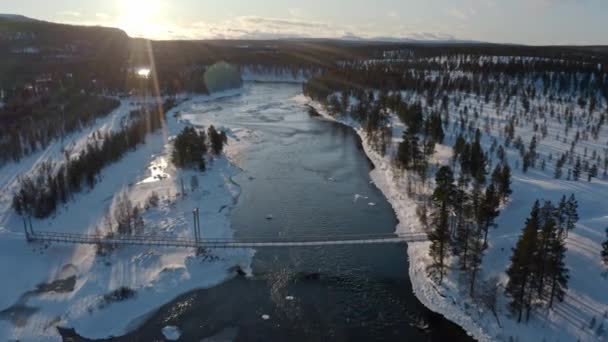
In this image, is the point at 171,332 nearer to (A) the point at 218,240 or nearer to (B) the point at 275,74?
(A) the point at 218,240

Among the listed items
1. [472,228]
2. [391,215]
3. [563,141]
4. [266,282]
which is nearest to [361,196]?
[391,215]

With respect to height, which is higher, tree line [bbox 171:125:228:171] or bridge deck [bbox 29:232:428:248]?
tree line [bbox 171:125:228:171]

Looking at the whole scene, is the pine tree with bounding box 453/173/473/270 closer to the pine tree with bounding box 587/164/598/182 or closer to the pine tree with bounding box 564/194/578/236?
the pine tree with bounding box 564/194/578/236

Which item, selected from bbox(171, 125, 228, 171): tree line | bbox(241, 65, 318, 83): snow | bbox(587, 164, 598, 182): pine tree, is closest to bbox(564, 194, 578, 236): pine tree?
bbox(587, 164, 598, 182): pine tree

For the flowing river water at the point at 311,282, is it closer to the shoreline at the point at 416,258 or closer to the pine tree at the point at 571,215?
the shoreline at the point at 416,258

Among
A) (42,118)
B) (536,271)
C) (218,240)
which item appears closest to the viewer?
(536,271)

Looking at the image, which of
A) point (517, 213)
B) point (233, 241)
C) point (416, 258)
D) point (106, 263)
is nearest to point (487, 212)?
point (416, 258)
